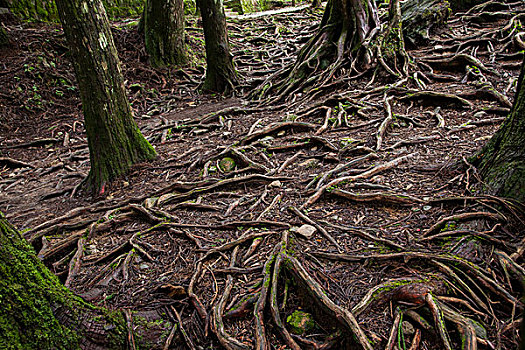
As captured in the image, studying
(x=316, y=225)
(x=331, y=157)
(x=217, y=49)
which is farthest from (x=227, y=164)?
(x=217, y=49)

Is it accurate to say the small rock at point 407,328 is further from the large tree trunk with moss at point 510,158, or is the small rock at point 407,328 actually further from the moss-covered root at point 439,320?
the large tree trunk with moss at point 510,158

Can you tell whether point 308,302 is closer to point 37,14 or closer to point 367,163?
point 367,163

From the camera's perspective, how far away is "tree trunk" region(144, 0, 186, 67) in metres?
10.2

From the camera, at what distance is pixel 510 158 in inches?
105

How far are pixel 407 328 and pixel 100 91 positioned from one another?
14.8 ft

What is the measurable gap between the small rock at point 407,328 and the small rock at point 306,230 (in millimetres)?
1168

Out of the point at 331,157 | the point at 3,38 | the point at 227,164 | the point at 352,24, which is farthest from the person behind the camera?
the point at 3,38

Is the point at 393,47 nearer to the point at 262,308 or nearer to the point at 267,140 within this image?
the point at 267,140

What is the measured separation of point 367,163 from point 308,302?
2331mm

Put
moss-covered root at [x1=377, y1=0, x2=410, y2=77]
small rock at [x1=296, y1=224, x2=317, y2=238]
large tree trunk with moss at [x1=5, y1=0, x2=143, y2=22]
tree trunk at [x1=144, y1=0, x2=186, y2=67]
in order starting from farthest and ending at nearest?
large tree trunk with moss at [x1=5, y1=0, x2=143, y2=22] < tree trunk at [x1=144, y1=0, x2=186, y2=67] < moss-covered root at [x1=377, y1=0, x2=410, y2=77] < small rock at [x1=296, y1=224, x2=317, y2=238]

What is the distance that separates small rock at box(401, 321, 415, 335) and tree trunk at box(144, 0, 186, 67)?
35.4 ft

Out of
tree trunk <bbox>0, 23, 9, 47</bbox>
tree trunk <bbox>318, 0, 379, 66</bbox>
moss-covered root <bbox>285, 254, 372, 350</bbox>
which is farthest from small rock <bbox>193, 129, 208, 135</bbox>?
tree trunk <bbox>0, 23, 9, 47</bbox>

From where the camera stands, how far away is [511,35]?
6727mm

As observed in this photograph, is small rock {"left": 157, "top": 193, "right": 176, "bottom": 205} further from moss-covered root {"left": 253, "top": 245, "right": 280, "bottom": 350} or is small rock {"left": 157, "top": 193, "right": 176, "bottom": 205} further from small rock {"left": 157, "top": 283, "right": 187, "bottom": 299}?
moss-covered root {"left": 253, "top": 245, "right": 280, "bottom": 350}
